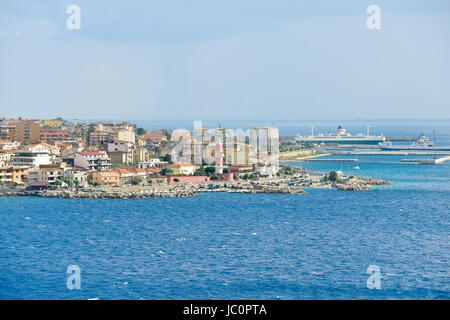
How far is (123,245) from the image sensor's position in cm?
1055

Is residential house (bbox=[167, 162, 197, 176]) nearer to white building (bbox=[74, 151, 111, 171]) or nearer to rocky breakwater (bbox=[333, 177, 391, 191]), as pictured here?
white building (bbox=[74, 151, 111, 171])

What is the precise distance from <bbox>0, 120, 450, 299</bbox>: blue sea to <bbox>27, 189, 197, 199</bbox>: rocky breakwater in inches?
23.1

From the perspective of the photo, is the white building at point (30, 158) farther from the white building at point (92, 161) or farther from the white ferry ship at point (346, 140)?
the white ferry ship at point (346, 140)

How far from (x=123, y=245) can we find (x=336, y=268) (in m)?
3.36

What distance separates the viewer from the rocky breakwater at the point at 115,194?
55.5 feet


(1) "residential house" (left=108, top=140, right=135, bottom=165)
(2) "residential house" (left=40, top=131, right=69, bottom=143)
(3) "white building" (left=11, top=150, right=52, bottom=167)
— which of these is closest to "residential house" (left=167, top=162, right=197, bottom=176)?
(1) "residential house" (left=108, top=140, right=135, bottom=165)

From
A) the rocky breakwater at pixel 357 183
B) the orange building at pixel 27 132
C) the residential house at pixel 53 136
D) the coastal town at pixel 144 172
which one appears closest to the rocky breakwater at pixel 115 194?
the coastal town at pixel 144 172

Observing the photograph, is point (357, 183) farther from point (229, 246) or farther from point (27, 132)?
point (27, 132)

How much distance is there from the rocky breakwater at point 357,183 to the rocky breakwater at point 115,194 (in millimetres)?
3968

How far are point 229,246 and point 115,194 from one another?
719 centimetres

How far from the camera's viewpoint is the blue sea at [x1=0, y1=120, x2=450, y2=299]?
808 centimetres

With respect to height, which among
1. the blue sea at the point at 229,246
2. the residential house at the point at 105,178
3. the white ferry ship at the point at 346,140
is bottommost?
the blue sea at the point at 229,246

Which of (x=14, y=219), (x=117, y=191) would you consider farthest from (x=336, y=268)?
(x=117, y=191)
